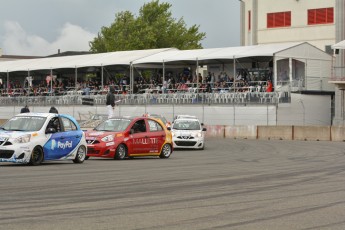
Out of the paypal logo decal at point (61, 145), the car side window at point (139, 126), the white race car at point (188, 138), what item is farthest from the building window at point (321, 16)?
the paypal logo decal at point (61, 145)

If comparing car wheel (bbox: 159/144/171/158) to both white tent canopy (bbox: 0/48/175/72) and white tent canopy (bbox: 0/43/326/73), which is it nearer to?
white tent canopy (bbox: 0/43/326/73)

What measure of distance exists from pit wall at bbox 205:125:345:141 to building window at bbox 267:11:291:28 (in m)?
35.1

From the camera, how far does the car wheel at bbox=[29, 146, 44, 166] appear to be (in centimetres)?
2139

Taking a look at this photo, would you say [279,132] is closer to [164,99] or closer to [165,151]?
[164,99]

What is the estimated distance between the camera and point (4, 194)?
13.5 metres

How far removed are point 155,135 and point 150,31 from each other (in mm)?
62259

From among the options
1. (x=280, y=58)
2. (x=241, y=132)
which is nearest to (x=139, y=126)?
(x=241, y=132)

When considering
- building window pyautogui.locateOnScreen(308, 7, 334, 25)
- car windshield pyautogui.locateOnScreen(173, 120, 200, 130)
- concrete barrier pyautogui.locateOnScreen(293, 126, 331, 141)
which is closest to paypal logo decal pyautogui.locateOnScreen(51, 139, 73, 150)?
car windshield pyautogui.locateOnScreen(173, 120, 200, 130)

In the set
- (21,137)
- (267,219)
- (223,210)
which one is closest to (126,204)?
(223,210)

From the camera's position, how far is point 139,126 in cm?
2680

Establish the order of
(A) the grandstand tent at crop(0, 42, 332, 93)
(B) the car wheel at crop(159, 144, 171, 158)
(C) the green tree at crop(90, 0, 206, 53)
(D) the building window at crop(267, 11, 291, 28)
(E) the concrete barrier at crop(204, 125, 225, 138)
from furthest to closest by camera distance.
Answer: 1. (C) the green tree at crop(90, 0, 206, 53)
2. (D) the building window at crop(267, 11, 291, 28)
3. (A) the grandstand tent at crop(0, 42, 332, 93)
4. (E) the concrete barrier at crop(204, 125, 225, 138)
5. (B) the car wheel at crop(159, 144, 171, 158)

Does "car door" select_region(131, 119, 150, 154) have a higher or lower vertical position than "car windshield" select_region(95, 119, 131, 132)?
lower

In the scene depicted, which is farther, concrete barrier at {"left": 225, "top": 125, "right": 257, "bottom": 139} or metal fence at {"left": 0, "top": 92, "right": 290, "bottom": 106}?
metal fence at {"left": 0, "top": 92, "right": 290, "bottom": 106}

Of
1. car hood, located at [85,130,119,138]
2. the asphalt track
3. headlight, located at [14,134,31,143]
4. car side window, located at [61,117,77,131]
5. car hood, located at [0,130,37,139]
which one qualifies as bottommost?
the asphalt track
